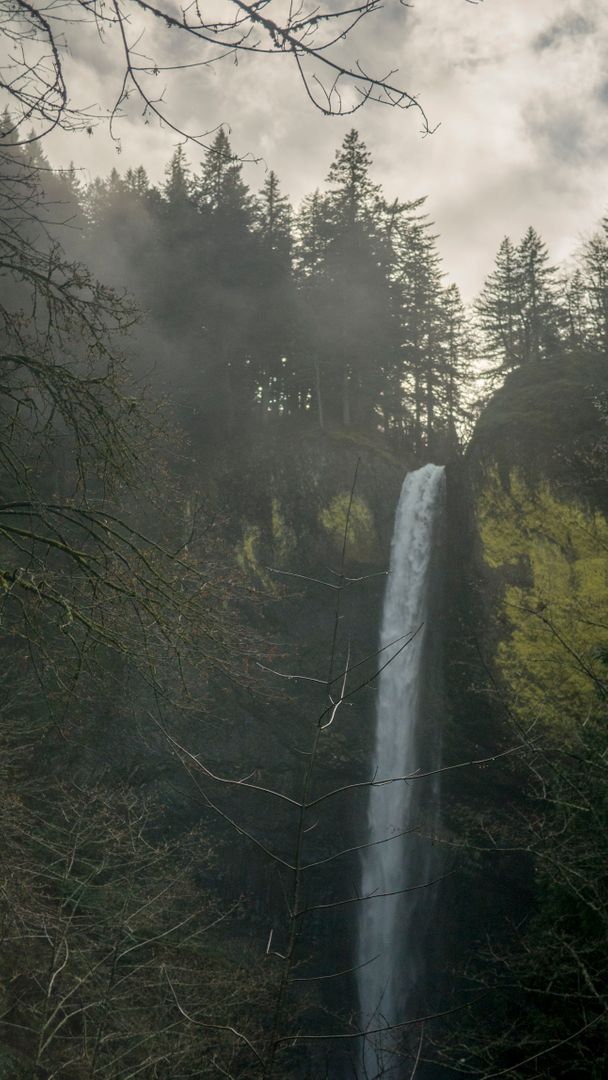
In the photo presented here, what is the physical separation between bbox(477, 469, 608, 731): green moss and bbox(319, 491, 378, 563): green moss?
3.75m

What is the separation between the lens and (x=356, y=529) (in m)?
18.4

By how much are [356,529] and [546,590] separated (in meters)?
6.02

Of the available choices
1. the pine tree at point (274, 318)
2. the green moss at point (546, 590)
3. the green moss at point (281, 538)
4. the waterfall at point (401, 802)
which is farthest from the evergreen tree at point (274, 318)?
the green moss at point (546, 590)

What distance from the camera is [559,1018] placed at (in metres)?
7.07

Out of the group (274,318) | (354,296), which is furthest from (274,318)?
(354,296)

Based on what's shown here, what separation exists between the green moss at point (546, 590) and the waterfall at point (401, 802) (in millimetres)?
2375

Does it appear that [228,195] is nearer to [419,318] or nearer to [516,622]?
[419,318]

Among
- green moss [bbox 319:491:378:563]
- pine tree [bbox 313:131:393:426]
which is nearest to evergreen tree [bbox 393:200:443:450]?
pine tree [bbox 313:131:393:426]

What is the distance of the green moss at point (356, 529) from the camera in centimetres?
1823

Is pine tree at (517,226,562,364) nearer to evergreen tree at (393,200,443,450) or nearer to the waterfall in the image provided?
evergreen tree at (393,200,443,450)

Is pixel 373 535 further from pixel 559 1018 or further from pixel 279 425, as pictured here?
pixel 559 1018

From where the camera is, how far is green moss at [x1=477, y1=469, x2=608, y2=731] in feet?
43.1

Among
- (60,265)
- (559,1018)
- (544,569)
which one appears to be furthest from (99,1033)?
(544,569)

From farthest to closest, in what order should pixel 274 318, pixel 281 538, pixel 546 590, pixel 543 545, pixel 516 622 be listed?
pixel 274 318, pixel 281 538, pixel 543 545, pixel 516 622, pixel 546 590
